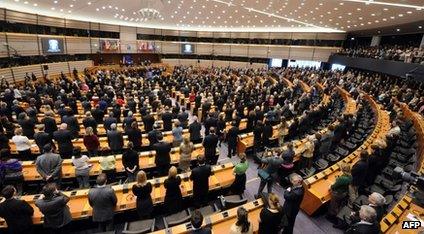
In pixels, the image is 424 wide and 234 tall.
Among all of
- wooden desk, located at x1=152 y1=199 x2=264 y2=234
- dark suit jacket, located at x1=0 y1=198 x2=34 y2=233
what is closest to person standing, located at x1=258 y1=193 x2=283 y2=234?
wooden desk, located at x1=152 y1=199 x2=264 y2=234

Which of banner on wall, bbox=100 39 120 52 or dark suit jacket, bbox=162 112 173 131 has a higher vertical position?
banner on wall, bbox=100 39 120 52

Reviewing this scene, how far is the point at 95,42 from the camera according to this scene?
→ 30.4 metres

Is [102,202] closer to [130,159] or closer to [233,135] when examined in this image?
[130,159]

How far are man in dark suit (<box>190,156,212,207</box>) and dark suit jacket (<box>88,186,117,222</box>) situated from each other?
156cm

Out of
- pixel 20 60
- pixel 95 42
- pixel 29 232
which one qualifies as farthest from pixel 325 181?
pixel 95 42

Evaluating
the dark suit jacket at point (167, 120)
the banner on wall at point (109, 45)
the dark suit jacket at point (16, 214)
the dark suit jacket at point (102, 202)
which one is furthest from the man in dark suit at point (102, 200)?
the banner on wall at point (109, 45)

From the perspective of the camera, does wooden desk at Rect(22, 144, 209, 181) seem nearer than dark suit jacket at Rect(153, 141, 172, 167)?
Yes

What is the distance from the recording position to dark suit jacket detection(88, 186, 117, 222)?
4.33 meters

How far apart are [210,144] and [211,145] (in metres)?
0.06

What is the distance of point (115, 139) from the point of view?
7367 mm

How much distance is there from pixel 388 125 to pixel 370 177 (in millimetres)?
4755

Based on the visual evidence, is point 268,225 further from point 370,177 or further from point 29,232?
point 29,232

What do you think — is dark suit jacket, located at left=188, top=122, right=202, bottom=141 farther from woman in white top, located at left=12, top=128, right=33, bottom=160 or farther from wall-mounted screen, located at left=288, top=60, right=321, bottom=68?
wall-mounted screen, located at left=288, top=60, right=321, bottom=68

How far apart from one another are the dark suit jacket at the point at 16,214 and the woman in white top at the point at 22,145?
130 inches
